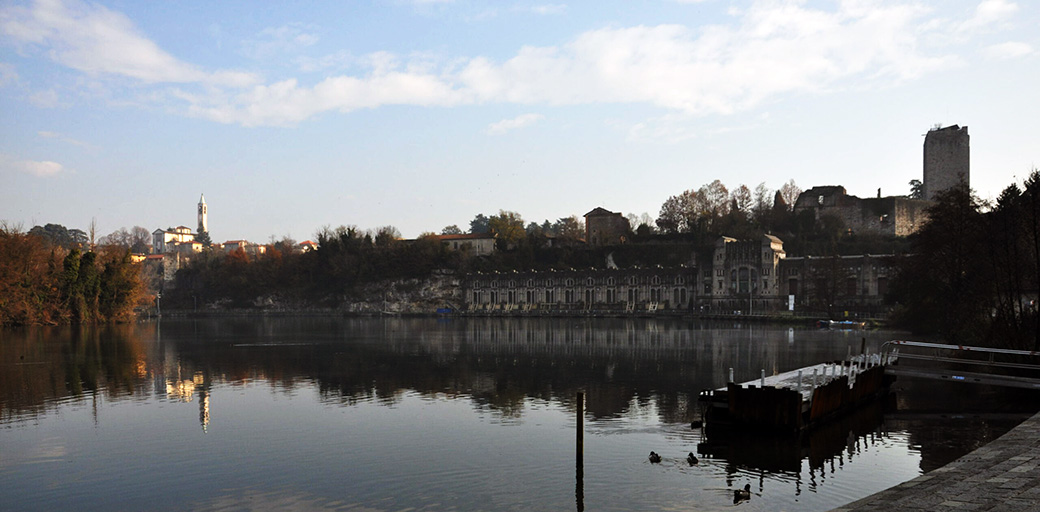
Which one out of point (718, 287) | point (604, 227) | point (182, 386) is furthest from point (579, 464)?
point (604, 227)

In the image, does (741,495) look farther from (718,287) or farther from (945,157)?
(945,157)

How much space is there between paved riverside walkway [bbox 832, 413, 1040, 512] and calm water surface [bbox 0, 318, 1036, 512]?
2431mm

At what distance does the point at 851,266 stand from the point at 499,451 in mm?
87238

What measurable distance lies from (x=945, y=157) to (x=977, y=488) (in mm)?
108930

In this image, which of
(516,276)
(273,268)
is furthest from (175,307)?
(516,276)

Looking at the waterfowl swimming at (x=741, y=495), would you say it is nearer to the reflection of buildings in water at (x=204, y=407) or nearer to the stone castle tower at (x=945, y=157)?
the reflection of buildings in water at (x=204, y=407)

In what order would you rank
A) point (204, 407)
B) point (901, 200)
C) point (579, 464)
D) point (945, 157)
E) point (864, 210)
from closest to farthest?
1. point (579, 464)
2. point (204, 407)
3. point (945, 157)
4. point (901, 200)
5. point (864, 210)

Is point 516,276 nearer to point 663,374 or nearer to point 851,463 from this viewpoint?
point 663,374

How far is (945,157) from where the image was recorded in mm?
105688

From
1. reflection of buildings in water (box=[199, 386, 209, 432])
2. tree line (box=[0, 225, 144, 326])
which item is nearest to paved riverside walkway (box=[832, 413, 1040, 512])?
reflection of buildings in water (box=[199, 386, 209, 432])

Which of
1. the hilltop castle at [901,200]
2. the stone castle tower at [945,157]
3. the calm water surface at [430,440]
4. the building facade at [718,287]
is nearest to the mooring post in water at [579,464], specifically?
the calm water surface at [430,440]

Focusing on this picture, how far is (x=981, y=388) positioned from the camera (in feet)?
92.2

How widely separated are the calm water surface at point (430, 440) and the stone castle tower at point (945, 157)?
80.8 metres

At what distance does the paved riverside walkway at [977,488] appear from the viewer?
35.0ft
